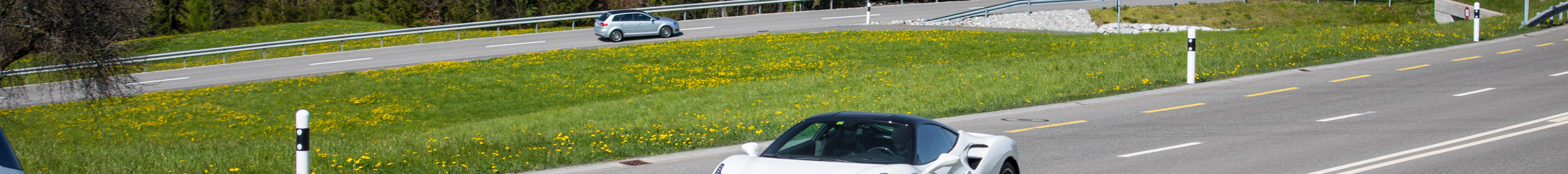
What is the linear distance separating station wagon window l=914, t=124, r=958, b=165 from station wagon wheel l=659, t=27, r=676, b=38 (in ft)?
85.4

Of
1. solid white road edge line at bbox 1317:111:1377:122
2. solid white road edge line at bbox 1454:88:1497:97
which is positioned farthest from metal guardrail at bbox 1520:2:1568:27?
solid white road edge line at bbox 1317:111:1377:122

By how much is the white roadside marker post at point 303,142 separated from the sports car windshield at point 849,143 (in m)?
2.99

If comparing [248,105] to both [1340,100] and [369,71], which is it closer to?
[369,71]

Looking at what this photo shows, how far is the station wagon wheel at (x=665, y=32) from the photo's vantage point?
32.0m

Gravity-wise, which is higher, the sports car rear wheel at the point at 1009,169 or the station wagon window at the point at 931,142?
the station wagon window at the point at 931,142

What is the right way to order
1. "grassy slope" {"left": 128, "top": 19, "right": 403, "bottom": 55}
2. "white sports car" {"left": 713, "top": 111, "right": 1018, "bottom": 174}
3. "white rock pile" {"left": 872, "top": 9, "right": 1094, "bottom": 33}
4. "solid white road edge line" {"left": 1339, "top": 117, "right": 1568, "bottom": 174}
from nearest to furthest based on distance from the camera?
1. "white sports car" {"left": 713, "top": 111, "right": 1018, "bottom": 174}
2. "solid white road edge line" {"left": 1339, "top": 117, "right": 1568, "bottom": 174}
3. "white rock pile" {"left": 872, "top": 9, "right": 1094, "bottom": 33}
4. "grassy slope" {"left": 128, "top": 19, "right": 403, "bottom": 55}

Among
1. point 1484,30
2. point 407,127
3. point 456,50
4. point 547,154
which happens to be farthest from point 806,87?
point 456,50

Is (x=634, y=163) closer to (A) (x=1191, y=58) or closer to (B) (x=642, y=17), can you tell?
(A) (x=1191, y=58)

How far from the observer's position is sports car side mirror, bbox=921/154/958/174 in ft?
18.4

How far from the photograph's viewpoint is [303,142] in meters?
6.54

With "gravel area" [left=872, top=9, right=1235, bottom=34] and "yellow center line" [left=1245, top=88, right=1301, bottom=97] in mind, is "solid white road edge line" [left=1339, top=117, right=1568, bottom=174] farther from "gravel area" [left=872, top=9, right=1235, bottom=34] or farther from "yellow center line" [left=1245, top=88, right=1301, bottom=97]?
"gravel area" [left=872, top=9, right=1235, bottom=34]

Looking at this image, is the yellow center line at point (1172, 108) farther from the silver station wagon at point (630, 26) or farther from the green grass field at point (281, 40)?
the green grass field at point (281, 40)

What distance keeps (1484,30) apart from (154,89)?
3058 centimetres

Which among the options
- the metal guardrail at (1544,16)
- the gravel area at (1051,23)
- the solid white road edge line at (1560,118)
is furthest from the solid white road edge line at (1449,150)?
the gravel area at (1051,23)
